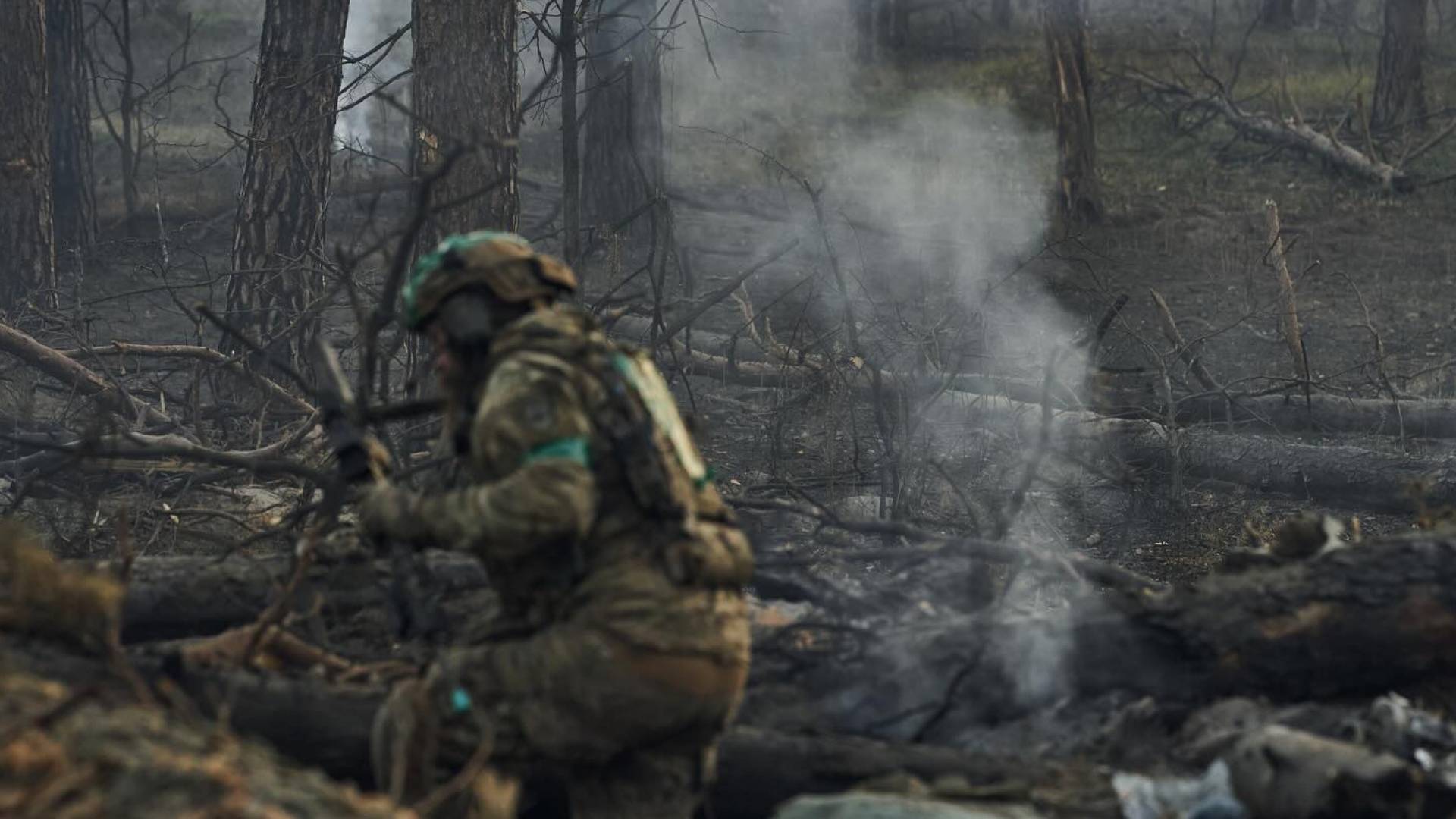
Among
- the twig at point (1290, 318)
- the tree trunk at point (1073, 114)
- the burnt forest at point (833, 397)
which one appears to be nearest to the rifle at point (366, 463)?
the burnt forest at point (833, 397)

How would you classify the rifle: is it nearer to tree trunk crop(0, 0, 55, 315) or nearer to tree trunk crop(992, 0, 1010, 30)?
tree trunk crop(0, 0, 55, 315)

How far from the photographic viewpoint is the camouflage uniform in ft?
11.2

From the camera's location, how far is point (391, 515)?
3598 mm

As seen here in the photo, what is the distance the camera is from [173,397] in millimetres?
7680

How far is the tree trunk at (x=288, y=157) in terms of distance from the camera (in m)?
8.83

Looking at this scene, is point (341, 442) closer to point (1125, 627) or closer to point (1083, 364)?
point (1125, 627)

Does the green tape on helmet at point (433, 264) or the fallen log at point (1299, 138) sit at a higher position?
the fallen log at point (1299, 138)

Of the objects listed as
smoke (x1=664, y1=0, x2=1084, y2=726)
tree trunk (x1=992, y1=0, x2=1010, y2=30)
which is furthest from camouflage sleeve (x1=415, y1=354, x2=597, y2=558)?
tree trunk (x1=992, y1=0, x2=1010, y2=30)

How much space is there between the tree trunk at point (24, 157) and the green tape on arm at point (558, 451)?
833 cm

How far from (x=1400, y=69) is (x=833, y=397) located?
30.5 ft

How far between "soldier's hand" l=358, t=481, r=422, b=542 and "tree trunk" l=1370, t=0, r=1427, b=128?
44.3 feet

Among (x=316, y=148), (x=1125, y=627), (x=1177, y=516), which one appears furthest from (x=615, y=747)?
(x=316, y=148)

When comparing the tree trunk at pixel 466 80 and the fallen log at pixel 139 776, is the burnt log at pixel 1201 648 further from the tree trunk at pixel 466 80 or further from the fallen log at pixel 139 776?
the tree trunk at pixel 466 80

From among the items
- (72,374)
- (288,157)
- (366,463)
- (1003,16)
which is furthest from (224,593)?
(1003,16)
